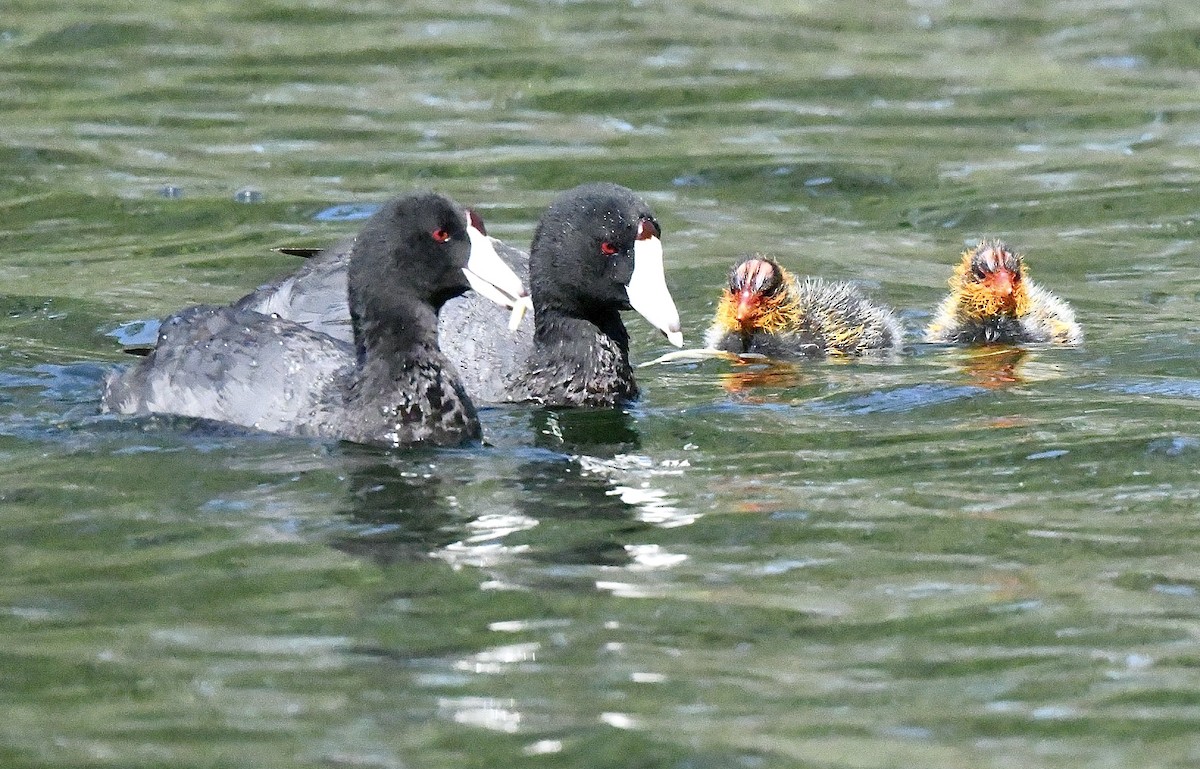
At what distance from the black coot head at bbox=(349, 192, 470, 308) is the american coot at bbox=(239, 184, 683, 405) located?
0.76 meters

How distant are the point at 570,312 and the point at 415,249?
3.46 ft

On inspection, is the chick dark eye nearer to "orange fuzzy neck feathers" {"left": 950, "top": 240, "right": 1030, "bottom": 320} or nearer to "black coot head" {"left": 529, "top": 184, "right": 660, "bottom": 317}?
"black coot head" {"left": 529, "top": 184, "right": 660, "bottom": 317}

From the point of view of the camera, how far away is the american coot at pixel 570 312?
7016mm

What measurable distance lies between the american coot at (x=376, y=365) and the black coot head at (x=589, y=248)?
732mm

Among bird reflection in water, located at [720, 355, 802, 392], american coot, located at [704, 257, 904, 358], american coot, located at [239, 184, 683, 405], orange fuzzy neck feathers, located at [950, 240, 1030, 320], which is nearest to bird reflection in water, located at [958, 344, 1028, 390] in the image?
orange fuzzy neck feathers, located at [950, 240, 1030, 320]

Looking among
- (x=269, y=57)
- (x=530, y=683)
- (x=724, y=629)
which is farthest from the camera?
(x=269, y=57)

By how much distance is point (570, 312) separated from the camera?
288 inches

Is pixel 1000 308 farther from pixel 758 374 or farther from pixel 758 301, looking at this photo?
pixel 758 374

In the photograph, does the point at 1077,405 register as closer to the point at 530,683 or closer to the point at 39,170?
the point at 530,683

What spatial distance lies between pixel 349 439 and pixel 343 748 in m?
2.57

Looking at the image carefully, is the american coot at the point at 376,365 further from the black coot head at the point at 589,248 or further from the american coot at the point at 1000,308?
the american coot at the point at 1000,308

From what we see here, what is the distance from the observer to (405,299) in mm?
6414

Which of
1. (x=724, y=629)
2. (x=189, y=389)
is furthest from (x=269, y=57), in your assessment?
(x=724, y=629)

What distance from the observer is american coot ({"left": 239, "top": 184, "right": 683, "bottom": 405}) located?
7.02 m
